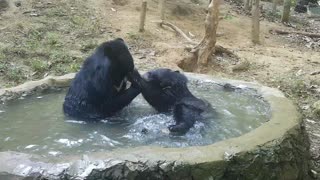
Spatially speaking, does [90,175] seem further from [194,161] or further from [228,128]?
[228,128]

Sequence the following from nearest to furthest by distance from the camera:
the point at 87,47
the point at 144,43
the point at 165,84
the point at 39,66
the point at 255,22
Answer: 1. the point at 165,84
2. the point at 39,66
3. the point at 87,47
4. the point at 144,43
5. the point at 255,22

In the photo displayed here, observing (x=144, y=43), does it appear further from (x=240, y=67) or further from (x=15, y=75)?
(x=15, y=75)

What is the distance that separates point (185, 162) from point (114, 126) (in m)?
1.65

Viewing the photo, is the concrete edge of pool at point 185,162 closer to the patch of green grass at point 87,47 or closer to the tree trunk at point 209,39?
the tree trunk at point 209,39

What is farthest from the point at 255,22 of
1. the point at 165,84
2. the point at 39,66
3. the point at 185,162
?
the point at 185,162

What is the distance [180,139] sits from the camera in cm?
459

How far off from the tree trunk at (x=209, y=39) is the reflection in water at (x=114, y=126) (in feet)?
13.7

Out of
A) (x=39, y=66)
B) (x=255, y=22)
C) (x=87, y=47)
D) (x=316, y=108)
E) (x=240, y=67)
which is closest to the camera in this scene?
(x=316, y=108)

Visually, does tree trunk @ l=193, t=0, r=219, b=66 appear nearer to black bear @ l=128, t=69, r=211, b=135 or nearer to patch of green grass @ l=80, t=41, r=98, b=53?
patch of green grass @ l=80, t=41, r=98, b=53

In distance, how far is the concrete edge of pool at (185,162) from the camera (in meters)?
3.47

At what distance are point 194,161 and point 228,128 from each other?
1463 millimetres

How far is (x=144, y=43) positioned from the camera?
11.5 metres

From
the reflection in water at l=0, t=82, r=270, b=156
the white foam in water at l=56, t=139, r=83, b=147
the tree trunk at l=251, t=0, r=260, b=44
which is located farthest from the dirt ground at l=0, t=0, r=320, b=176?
the white foam in water at l=56, t=139, r=83, b=147

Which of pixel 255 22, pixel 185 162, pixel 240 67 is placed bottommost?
pixel 240 67
